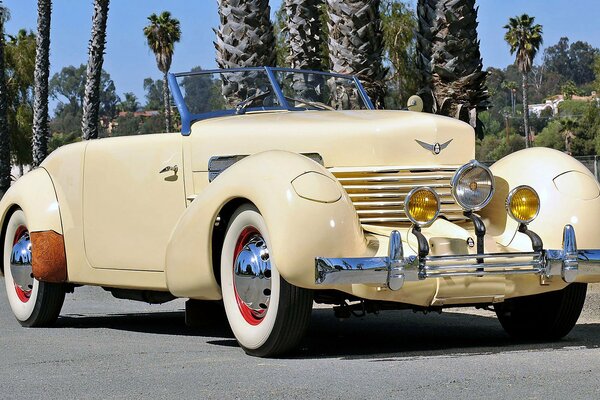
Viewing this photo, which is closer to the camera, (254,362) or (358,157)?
(254,362)

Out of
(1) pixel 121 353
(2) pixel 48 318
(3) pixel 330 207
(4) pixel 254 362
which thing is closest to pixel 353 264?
(3) pixel 330 207

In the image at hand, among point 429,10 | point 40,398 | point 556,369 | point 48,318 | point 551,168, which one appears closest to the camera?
point 40,398

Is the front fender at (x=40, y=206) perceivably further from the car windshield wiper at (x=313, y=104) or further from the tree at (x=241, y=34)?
the tree at (x=241, y=34)

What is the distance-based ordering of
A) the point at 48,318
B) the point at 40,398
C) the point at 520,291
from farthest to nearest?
the point at 48,318
the point at 520,291
the point at 40,398

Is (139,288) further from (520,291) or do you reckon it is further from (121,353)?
(520,291)

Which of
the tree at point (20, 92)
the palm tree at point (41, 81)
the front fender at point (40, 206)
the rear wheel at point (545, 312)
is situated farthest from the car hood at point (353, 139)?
the tree at point (20, 92)

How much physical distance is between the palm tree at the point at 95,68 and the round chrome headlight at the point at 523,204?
60.3ft

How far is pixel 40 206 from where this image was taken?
920 centimetres

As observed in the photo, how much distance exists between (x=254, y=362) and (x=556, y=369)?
1.68 metres

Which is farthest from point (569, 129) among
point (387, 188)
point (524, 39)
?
point (387, 188)

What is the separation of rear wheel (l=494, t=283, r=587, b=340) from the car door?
2329mm

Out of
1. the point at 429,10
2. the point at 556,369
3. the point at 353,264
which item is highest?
the point at 429,10

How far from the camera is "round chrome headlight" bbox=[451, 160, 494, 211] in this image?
7.16 m

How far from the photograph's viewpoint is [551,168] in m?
7.92
